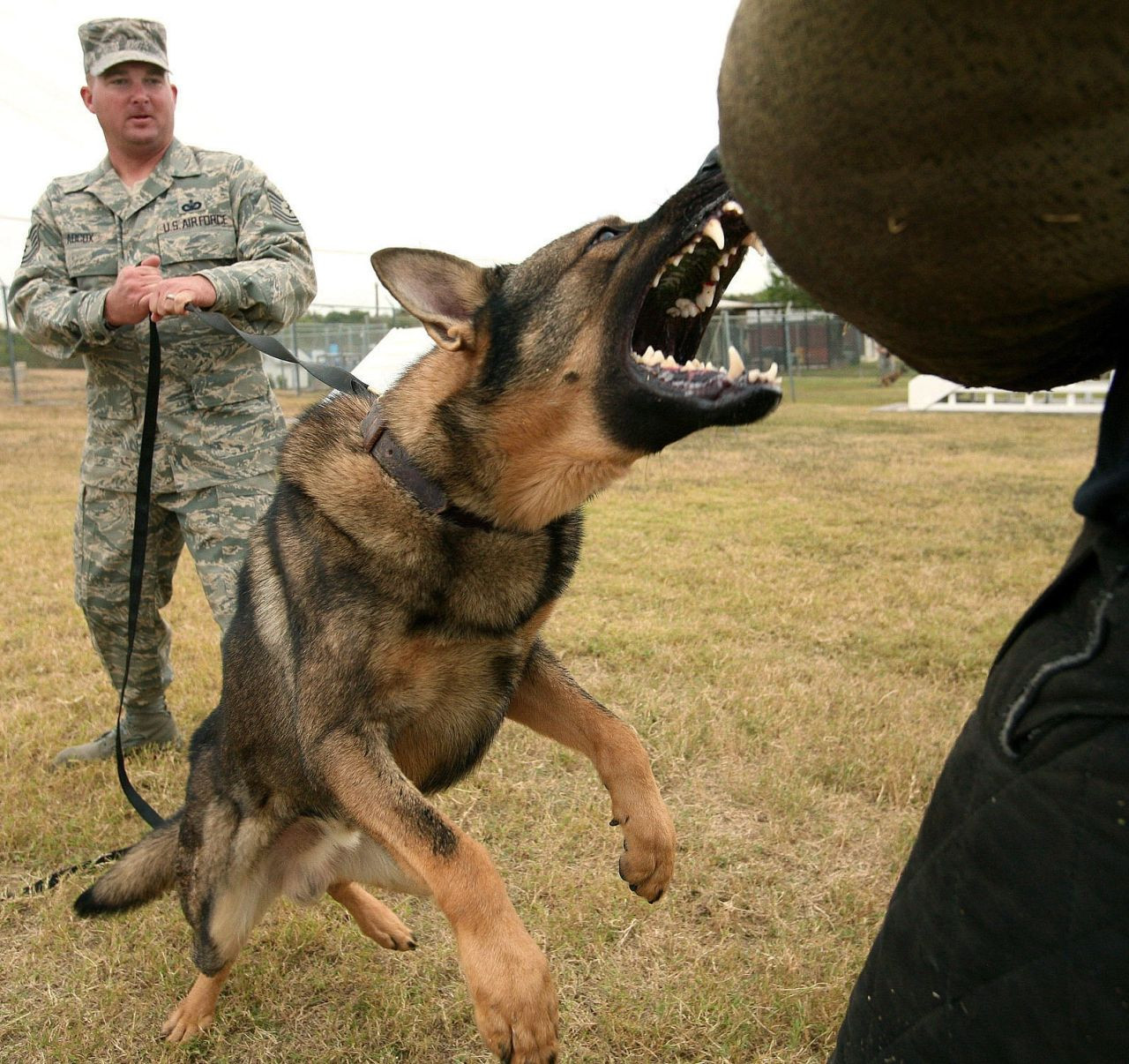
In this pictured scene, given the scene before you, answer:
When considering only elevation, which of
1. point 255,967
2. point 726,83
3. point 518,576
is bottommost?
point 255,967

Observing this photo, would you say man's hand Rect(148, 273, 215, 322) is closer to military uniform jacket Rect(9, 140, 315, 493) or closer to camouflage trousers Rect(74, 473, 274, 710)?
military uniform jacket Rect(9, 140, 315, 493)

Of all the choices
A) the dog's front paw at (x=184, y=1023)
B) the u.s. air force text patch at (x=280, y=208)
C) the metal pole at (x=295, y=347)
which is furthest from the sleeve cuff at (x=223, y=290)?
the metal pole at (x=295, y=347)

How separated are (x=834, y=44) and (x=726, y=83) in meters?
0.17

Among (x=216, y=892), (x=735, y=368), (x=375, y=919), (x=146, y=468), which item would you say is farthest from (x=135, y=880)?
(x=735, y=368)

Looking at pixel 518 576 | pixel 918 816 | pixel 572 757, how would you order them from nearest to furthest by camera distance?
pixel 518 576 → pixel 918 816 → pixel 572 757

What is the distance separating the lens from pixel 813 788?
4039 mm

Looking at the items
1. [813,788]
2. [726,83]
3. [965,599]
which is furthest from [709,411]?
[965,599]

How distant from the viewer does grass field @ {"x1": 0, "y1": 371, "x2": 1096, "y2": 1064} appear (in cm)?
292

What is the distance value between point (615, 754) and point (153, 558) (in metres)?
2.55

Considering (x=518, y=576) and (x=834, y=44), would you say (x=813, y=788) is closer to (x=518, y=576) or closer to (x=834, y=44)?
(x=518, y=576)

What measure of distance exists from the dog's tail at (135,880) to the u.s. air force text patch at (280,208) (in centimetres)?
240

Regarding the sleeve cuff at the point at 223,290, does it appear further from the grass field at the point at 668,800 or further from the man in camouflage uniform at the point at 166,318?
the grass field at the point at 668,800

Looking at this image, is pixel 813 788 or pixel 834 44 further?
pixel 813 788

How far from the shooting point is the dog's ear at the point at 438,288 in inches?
100
